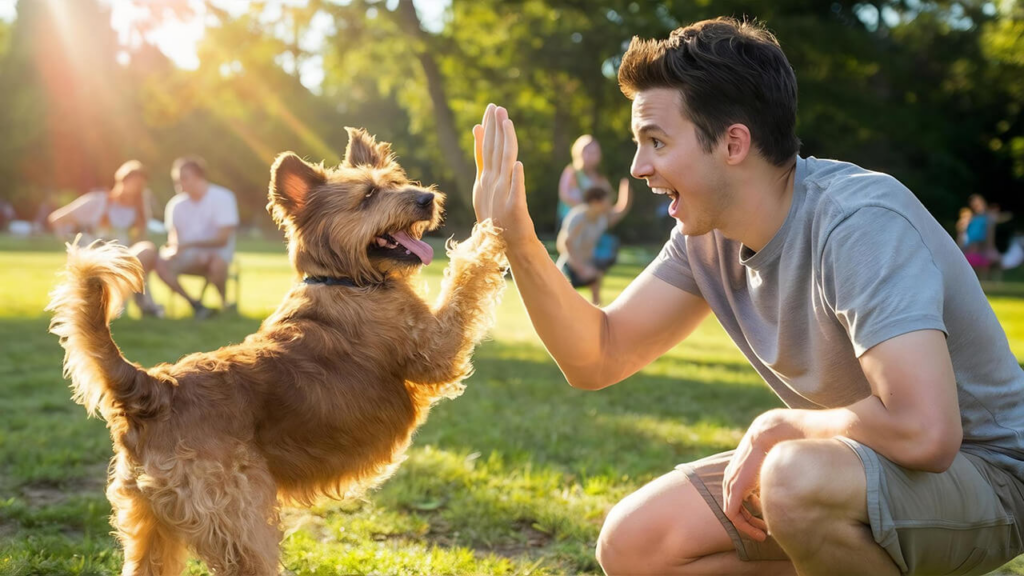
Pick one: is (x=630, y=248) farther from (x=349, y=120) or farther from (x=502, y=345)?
(x=349, y=120)

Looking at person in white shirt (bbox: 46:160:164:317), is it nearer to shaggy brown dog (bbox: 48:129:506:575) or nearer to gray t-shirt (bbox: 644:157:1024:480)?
shaggy brown dog (bbox: 48:129:506:575)

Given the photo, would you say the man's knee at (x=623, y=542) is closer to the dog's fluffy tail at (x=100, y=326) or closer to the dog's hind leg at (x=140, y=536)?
the dog's hind leg at (x=140, y=536)

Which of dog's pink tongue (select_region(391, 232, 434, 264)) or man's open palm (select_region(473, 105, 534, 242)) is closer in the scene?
man's open palm (select_region(473, 105, 534, 242))

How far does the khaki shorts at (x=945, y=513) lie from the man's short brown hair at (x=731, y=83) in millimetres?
1012

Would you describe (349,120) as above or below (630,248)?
above

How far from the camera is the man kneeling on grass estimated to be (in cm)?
254

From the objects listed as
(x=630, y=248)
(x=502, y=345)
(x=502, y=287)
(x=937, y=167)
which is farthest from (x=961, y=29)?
(x=502, y=287)

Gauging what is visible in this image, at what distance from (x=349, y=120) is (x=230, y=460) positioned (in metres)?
63.4

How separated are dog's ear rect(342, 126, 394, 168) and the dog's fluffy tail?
1706 mm

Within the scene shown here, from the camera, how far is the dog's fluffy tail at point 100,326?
297 cm

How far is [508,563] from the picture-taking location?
3936 millimetres

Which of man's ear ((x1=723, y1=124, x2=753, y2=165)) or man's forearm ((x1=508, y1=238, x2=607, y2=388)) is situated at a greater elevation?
man's ear ((x1=723, y1=124, x2=753, y2=165))

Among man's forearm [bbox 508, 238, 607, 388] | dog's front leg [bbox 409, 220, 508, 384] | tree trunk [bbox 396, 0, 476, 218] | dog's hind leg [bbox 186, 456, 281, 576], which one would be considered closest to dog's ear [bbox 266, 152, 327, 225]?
dog's front leg [bbox 409, 220, 508, 384]

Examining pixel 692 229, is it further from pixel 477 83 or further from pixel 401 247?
pixel 477 83
